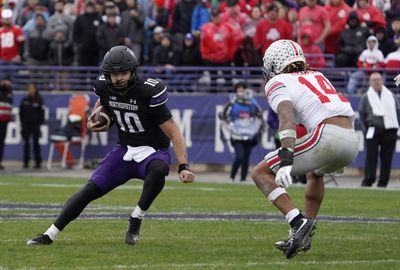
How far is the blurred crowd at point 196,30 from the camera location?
2059cm

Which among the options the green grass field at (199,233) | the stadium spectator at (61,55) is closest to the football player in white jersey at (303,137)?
the green grass field at (199,233)

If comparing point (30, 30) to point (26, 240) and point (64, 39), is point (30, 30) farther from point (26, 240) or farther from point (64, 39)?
point (26, 240)

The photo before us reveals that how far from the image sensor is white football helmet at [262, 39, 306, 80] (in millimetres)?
8867

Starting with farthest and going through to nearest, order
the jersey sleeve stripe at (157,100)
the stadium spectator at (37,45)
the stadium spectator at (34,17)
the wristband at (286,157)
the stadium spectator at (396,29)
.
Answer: the stadium spectator at (34,17) < the stadium spectator at (37,45) < the stadium spectator at (396,29) < the jersey sleeve stripe at (157,100) < the wristband at (286,157)

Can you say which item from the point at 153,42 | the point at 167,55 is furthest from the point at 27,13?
the point at 167,55

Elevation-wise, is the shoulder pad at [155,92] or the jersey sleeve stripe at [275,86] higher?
the jersey sleeve stripe at [275,86]

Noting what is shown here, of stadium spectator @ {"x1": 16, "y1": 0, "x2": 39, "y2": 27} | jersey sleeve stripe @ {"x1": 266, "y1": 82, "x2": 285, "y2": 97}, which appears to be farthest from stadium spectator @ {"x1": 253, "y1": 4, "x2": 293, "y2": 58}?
jersey sleeve stripe @ {"x1": 266, "y1": 82, "x2": 285, "y2": 97}

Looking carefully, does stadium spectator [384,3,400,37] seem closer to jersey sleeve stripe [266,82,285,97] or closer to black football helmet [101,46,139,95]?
black football helmet [101,46,139,95]

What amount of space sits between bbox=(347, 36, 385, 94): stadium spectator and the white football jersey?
38.0 ft

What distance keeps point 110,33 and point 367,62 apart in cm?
507

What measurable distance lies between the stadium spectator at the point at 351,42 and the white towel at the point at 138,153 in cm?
1127

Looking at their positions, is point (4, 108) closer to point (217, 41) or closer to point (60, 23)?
point (60, 23)

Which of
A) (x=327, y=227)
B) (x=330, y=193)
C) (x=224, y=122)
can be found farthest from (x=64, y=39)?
(x=327, y=227)

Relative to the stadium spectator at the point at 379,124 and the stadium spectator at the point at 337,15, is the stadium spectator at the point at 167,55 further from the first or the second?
the stadium spectator at the point at 379,124
